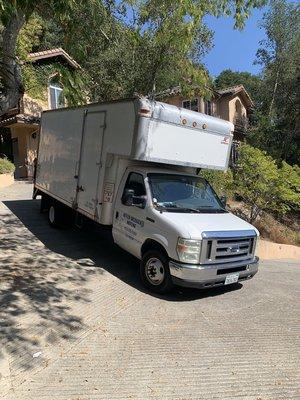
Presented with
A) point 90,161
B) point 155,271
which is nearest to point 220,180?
point 90,161

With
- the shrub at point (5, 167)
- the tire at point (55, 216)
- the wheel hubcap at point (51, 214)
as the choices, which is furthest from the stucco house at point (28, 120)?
the tire at point (55, 216)

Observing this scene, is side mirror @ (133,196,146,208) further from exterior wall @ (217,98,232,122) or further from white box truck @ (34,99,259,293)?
exterior wall @ (217,98,232,122)

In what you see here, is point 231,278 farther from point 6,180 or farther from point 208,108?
point 208,108

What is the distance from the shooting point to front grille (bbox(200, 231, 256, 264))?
672cm

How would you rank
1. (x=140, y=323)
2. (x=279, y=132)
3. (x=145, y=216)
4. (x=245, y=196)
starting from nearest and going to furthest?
(x=140, y=323) < (x=145, y=216) < (x=245, y=196) < (x=279, y=132)

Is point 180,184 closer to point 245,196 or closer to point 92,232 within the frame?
point 92,232

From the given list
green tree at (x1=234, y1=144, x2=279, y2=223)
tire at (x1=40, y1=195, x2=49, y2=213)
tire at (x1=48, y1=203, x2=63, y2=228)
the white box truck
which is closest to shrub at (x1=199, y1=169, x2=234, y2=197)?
green tree at (x1=234, y1=144, x2=279, y2=223)

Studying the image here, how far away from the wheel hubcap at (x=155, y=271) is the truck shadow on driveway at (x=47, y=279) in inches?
11.2

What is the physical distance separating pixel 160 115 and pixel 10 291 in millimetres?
3894

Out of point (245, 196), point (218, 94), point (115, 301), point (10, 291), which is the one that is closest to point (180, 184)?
point (115, 301)

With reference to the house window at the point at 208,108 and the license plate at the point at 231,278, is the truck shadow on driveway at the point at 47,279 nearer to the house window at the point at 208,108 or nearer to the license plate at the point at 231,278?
the license plate at the point at 231,278

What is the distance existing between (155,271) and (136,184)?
5.52 feet

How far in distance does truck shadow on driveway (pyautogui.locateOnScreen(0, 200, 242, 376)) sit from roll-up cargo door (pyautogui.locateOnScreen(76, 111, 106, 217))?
30.1 inches

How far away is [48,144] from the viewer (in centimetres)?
1188
